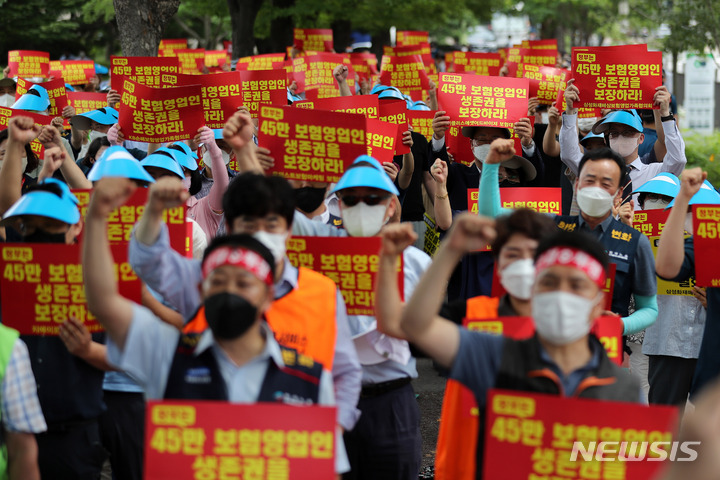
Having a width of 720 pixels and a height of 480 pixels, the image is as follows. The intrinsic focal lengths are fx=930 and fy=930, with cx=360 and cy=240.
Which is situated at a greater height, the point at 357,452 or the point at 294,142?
the point at 294,142

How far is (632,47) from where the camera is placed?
7.59 m

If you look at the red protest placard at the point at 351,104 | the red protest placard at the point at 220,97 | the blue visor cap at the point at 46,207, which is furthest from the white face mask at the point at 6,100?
the blue visor cap at the point at 46,207

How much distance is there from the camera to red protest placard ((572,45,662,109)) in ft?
24.5

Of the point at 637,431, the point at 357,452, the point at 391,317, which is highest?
the point at 391,317

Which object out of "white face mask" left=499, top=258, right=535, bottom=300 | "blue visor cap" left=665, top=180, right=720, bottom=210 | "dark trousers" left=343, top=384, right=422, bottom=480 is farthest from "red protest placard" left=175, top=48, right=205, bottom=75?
"white face mask" left=499, top=258, right=535, bottom=300

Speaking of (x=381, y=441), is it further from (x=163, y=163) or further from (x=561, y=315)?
(x=163, y=163)

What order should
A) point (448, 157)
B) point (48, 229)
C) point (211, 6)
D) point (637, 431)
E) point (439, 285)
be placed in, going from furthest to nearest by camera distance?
point (211, 6) < point (448, 157) < point (48, 229) < point (439, 285) < point (637, 431)

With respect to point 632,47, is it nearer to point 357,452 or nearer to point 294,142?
point 294,142

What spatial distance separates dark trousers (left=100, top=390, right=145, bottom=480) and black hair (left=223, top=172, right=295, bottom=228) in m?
1.29

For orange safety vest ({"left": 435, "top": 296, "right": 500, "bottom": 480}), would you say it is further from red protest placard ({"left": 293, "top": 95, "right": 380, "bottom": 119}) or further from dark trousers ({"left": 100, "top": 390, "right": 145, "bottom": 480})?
red protest placard ({"left": 293, "top": 95, "right": 380, "bottom": 119})

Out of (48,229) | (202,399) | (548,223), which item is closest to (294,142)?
(48,229)

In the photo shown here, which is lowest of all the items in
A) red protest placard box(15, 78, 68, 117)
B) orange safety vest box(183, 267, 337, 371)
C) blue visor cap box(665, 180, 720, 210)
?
orange safety vest box(183, 267, 337, 371)

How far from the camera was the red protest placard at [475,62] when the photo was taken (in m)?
12.9

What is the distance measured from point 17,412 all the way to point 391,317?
134cm
